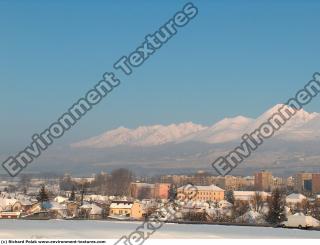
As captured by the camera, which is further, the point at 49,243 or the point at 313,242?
the point at 313,242

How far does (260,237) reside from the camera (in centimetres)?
790

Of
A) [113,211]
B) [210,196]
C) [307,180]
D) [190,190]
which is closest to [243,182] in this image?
[307,180]

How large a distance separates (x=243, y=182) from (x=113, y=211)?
42820 mm

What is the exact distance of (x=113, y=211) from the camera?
25.5 m

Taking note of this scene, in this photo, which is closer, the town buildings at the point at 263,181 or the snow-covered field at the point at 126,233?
the snow-covered field at the point at 126,233

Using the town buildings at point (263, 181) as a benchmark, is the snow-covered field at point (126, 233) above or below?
above

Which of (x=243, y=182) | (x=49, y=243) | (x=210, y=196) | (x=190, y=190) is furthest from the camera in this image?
(x=243, y=182)

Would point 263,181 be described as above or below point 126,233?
below

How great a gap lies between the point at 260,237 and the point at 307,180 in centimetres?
6428

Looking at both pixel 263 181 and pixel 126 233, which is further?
pixel 263 181

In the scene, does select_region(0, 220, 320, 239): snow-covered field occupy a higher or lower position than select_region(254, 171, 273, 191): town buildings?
higher

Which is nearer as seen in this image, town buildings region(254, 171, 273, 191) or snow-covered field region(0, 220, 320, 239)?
snow-covered field region(0, 220, 320, 239)

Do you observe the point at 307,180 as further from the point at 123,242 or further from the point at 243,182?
the point at 123,242

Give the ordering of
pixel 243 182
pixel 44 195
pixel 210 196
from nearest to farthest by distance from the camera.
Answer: pixel 44 195
pixel 210 196
pixel 243 182
